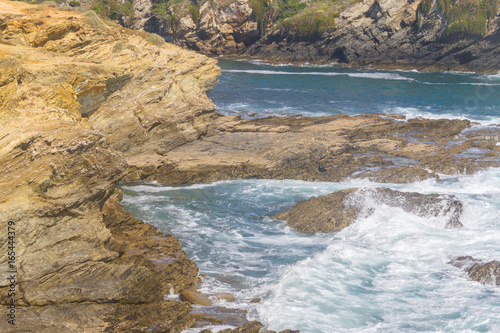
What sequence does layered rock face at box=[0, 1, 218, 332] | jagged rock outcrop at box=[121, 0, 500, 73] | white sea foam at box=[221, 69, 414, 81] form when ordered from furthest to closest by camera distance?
jagged rock outcrop at box=[121, 0, 500, 73], white sea foam at box=[221, 69, 414, 81], layered rock face at box=[0, 1, 218, 332]

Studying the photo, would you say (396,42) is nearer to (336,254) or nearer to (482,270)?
(336,254)

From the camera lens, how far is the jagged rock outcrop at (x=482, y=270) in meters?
10.8

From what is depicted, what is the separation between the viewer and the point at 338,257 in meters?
11.9

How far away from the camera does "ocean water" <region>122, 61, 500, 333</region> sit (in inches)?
376

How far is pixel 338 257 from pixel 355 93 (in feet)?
94.2

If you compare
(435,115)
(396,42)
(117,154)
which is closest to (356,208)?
(117,154)

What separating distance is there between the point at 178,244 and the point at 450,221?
25.5 feet

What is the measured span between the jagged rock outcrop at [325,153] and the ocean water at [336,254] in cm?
64

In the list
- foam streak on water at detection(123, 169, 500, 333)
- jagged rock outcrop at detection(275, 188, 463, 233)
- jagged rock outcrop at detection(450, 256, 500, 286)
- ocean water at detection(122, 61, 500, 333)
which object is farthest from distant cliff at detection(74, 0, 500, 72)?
jagged rock outcrop at detection(450, 256, 500, 286)

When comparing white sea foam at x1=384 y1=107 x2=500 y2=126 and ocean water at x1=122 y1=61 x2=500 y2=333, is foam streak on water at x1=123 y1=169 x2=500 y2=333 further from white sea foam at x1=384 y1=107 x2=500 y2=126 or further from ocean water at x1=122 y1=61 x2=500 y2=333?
white sea foam at x1=384 y1=107 x2=500 y2=126

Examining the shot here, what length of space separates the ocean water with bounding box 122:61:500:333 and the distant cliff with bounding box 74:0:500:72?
41332mm

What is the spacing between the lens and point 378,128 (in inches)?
960

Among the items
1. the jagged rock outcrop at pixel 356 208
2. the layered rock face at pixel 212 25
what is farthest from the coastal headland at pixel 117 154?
the layered rock face at pixel 212 25

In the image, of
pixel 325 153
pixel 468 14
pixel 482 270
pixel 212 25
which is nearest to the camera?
pixel 482 270
